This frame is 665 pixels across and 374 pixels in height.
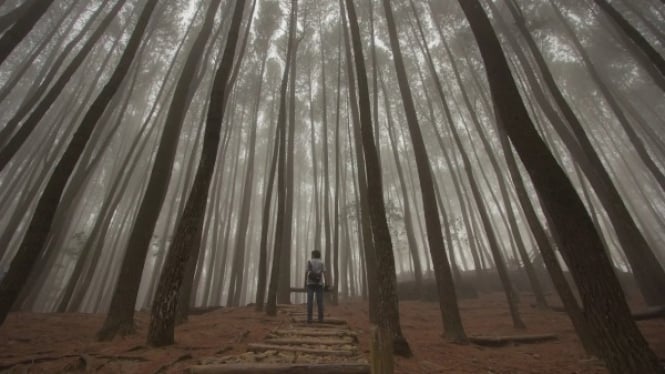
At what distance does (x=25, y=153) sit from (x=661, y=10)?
3847 centimetres

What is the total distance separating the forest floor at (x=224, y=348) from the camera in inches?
169

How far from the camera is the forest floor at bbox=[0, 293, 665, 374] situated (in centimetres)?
429

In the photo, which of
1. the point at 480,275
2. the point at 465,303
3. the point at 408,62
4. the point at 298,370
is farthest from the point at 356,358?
the point at 480,275

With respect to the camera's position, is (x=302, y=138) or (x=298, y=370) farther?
(x=302, y=138)

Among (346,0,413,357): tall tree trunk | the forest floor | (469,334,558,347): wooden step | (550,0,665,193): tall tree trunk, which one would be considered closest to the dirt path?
the forest floor

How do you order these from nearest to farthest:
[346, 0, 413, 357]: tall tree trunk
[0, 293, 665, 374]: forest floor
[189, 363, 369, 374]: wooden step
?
[189, 363, 369, 374]: wooden step → [0, 293, 665, 374]: forest floor → [346, 0, 413, 357]: tall tree trunk

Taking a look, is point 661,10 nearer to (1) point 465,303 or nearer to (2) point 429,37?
(2) point 429,37

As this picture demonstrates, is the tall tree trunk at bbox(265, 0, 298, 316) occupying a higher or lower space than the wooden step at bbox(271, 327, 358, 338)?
higher

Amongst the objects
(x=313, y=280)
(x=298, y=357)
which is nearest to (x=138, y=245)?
(x=313, y=280)

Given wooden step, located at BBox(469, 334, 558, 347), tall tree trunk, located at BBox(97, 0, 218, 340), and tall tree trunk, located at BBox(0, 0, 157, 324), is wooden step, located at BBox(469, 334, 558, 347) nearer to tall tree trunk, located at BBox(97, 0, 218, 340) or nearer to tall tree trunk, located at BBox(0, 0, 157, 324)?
tall tree trunk, located at BBox(97, 0, 218, 340)

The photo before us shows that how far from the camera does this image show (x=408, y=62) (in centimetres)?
1833

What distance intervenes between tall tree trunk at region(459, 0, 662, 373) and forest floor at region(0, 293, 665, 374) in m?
2.24

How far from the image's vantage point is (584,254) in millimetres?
3596

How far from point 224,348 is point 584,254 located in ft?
18.0
